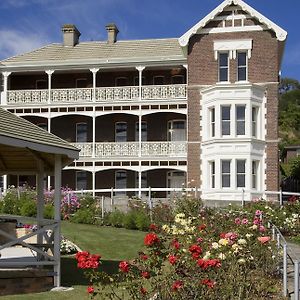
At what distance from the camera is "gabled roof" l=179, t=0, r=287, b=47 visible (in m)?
30.9

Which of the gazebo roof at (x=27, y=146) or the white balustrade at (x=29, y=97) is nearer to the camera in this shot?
the gazebo roof at (x=27, y=146)

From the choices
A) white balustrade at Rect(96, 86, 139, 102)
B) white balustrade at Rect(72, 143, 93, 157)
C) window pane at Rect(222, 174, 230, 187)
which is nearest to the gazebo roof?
window pane at Rect(222, 174, 230, 187)

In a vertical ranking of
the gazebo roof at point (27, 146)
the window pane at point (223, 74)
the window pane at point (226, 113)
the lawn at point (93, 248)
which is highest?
the window pane at point (223, 74)

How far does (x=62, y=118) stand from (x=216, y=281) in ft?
96.9

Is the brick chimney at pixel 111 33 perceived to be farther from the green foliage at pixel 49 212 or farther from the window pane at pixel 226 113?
the green foliage at pixel 49 212

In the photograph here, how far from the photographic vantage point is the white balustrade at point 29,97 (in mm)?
35156

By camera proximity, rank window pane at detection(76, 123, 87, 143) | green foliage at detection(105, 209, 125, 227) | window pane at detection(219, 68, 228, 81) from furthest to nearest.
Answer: window pane at detection(76, 123, 87, 143)
window pane at detection(219, 68, 228, 81)
green foliage at detection(105, 209, 125, 227)

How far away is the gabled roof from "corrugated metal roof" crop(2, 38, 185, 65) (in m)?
2.94

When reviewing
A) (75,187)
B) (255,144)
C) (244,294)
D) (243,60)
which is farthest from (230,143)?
(244,294)

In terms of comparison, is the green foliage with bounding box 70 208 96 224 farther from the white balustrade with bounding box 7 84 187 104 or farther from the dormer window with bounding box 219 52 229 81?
the dormer window with bounding box 219 52 229 81

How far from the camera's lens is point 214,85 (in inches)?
1203

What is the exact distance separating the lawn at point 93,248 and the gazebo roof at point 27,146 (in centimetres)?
261

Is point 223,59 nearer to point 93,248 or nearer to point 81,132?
point 81,132

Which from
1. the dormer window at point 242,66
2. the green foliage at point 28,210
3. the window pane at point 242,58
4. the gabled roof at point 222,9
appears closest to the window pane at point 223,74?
the dormer window at point 242,66
